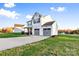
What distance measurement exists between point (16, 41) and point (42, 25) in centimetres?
31

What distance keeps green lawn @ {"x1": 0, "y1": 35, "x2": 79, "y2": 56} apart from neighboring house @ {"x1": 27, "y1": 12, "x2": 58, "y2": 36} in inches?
3.1

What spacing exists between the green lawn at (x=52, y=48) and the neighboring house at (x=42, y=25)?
0.08 m

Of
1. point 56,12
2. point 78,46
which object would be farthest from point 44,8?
point 78,46

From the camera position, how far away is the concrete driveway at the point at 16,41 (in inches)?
100

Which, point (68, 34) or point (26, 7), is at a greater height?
point (26, 7)

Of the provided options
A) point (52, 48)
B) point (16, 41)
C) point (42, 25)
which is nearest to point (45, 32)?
point (42, 25)

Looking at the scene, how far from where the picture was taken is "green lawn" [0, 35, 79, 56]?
2498 mm

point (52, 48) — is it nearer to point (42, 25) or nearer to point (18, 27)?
point (42, 25)

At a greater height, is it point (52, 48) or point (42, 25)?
point (42, 25)

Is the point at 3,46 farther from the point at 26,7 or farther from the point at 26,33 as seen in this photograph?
the point at 26,7

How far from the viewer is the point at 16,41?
2580 mm

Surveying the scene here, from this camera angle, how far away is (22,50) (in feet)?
8.27

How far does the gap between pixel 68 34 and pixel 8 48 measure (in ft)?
2.04

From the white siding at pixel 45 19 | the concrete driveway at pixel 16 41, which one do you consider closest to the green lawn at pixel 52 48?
Result: the concrete driveway at pixel 16 41
